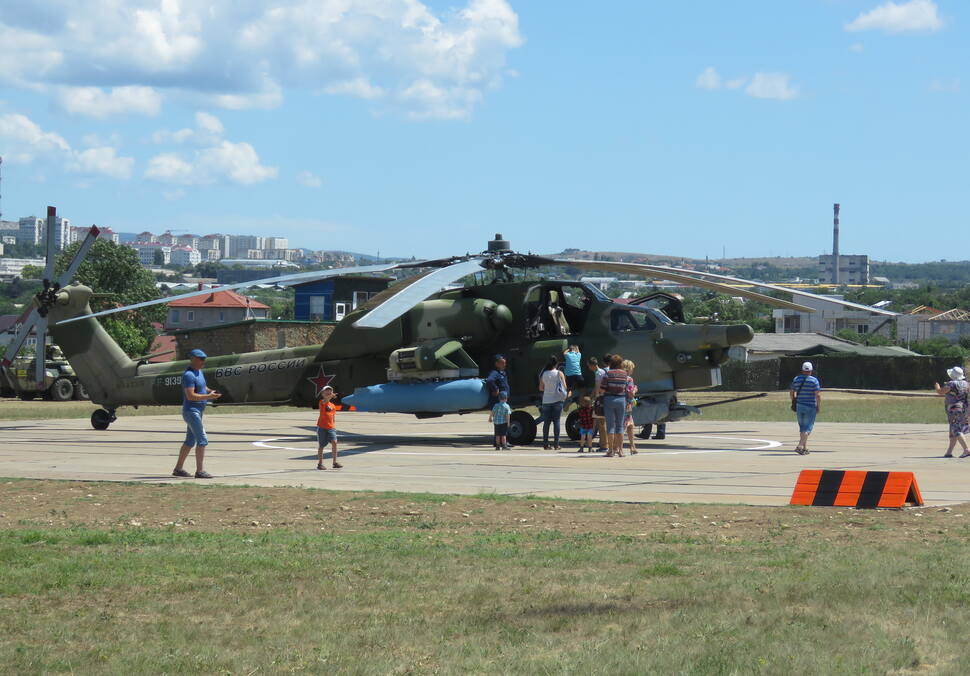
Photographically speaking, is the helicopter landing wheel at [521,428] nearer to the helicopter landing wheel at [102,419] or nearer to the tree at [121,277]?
the helicopter landing wheel at [102,419]

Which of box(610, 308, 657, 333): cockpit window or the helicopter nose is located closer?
the helicopter nose

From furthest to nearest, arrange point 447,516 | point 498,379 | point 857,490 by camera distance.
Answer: point 498,379
point 857,490
point 447,516

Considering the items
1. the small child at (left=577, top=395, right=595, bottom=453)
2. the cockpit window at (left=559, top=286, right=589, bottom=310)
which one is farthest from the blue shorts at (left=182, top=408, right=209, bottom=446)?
the cockpit window at (left=559, top=286, right=589, bottom=310)

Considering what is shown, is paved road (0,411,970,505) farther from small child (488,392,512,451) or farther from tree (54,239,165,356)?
tree (54,239,165,356)

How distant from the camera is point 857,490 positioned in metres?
12.4

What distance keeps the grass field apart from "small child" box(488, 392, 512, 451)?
27.8 feet

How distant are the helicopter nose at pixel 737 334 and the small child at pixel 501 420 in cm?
436

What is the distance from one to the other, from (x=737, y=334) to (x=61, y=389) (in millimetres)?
32396

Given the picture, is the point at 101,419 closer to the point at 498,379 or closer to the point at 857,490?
the point at 498,379

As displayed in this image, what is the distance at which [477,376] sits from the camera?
2256 centimetres

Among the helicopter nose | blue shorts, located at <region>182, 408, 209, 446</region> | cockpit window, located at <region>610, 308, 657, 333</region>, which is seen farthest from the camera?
cockpit window, located at <region>610, 308, 657, 333</region>

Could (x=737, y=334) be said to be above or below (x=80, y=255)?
below

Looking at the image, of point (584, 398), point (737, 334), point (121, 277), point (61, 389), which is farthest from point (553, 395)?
point (121, 277)

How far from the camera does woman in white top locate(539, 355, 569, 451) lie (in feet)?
67.6
